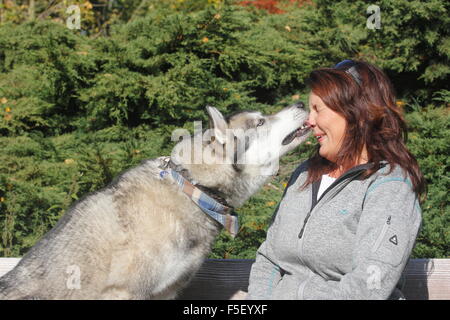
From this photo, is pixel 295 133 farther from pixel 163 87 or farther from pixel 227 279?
pixel 163 87

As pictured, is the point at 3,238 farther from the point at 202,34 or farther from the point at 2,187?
the point at 202,34

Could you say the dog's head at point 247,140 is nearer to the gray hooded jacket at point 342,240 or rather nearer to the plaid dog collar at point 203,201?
the plaid dog collar at point 203,201

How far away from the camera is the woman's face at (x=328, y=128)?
7.36 ft

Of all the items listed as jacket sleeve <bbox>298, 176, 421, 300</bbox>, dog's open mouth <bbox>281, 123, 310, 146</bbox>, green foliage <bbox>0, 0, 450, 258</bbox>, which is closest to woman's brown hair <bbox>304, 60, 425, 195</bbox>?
jacket sleeve <bbox>298, 176, 421, 300</bbox>

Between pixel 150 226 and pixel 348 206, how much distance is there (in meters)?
1.00

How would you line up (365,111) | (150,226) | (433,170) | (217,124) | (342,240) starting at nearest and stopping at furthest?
1. (342,240)
2. (365,111)
3. (150,226)
4. (217,124)
5. (433,170)

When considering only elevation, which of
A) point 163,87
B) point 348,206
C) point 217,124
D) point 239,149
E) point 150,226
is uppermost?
point 163,87

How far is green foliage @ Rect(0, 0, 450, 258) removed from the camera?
4.26 m

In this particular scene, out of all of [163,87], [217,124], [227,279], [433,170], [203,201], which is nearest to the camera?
[203,201]

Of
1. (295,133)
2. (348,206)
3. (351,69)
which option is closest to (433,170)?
(295,133)

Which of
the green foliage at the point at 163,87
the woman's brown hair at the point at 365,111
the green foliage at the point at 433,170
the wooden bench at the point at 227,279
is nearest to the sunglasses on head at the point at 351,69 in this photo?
the woman's brown hair at the point at 365,111

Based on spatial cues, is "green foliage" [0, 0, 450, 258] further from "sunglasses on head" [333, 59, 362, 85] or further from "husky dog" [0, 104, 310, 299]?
"sunglasses on head" [333, 59, 362, 85]

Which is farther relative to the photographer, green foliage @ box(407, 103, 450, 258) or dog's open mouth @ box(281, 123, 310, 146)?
green foliage @ box(407, 103, 450, 258)

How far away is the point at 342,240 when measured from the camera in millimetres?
2035
